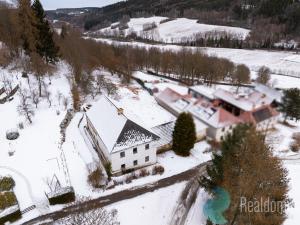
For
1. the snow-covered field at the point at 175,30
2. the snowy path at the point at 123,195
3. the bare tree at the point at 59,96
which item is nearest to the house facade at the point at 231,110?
the snowy path at the point at 123,195

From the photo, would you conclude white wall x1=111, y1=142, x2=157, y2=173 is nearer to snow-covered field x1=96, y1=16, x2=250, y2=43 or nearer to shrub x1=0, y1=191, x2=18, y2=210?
shrub x1=0, y1=191, x2=18, y2=210

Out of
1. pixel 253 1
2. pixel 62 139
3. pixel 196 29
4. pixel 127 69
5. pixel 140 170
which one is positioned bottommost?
pixel 140 170

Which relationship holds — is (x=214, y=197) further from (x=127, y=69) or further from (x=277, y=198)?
(x=127, y=69)

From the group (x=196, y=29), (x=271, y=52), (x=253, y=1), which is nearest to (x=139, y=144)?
(x=271, y=52)

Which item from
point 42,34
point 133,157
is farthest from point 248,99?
point 42,34

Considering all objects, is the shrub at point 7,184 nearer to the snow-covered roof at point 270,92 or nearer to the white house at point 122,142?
the white house at point 122,142

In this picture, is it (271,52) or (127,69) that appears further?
(271,52)
